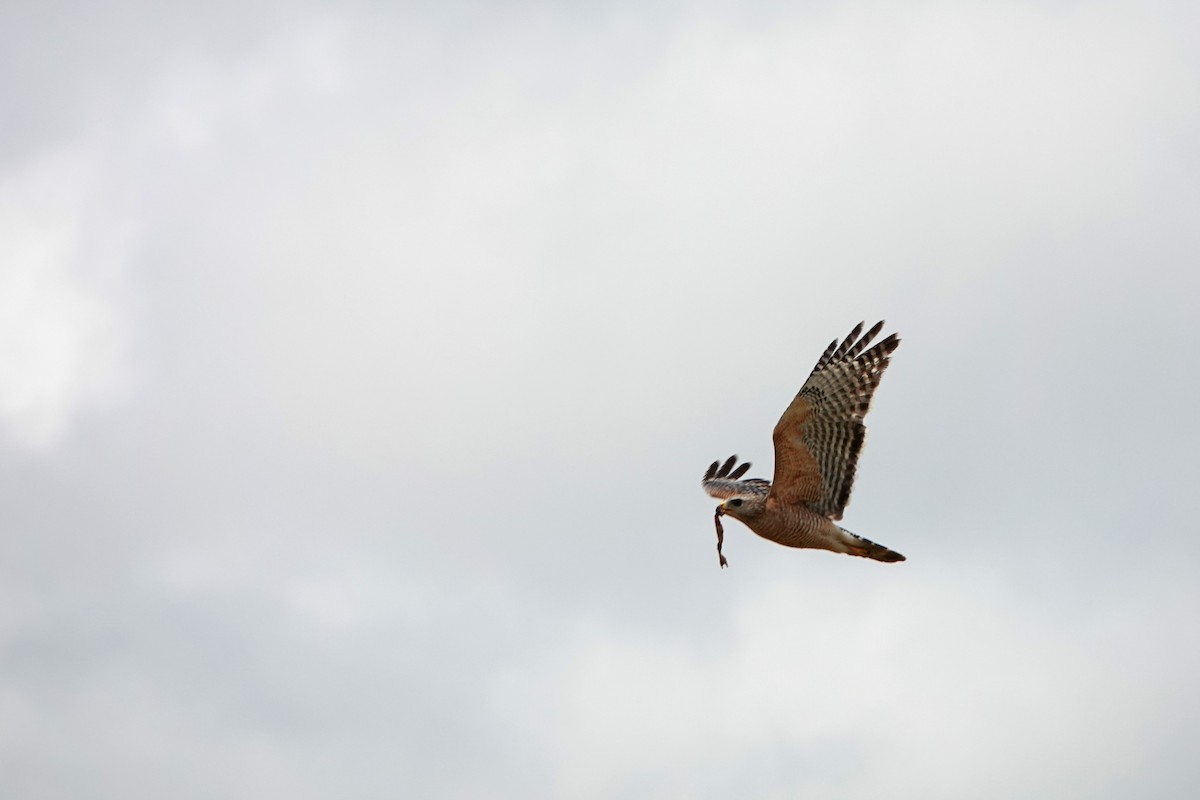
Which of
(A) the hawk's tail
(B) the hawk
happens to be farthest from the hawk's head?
(A) the hawk's tail

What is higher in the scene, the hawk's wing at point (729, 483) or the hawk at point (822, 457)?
the hawk's wing at point (729, 483)

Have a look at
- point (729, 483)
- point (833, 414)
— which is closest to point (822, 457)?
point (833, 414)

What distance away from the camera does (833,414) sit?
25156mm

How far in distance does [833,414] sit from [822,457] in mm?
674

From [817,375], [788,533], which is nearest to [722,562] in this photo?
[788,533]

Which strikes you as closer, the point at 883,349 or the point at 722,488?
the point at 883,349

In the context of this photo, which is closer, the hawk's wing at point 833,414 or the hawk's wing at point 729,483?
the hawk's wing at point 833,414

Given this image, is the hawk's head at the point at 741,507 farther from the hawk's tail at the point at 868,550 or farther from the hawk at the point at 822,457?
the hawk's tail at the point at 868,550

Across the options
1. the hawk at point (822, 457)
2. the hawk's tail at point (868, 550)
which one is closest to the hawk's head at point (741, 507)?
the hawk at point (822, 457)

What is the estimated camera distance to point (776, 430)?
25344mm

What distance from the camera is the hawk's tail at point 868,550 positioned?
1007 inches

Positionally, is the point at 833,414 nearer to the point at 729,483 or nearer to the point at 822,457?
the point at 822,457

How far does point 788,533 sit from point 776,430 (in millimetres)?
1451

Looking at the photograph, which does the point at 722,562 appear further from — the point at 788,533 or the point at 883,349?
the point at 883,349
